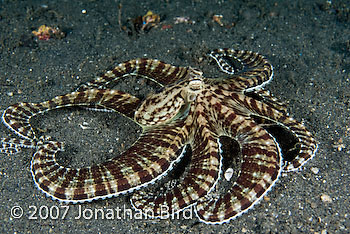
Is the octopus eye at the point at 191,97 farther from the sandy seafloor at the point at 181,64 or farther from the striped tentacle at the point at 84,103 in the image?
the sandy seafloor at the point at 181,64

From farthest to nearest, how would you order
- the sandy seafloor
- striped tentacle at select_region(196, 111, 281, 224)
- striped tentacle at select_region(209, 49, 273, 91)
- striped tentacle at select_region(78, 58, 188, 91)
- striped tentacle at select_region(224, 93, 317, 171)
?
striped tentacle at select_region(78, 58, 188, 91)
striped tentacle at select_region(209, 49, 273, 91)
striped tentacle at select_region(224, 93, 317, 171)
the sandy seafloor
striped tentacle at select_region(196, 111, 281, 224)

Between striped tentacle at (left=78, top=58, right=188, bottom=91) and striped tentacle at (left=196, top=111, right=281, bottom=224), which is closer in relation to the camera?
striped tentacle at (left=196, top=111, right=281, bottom=224)

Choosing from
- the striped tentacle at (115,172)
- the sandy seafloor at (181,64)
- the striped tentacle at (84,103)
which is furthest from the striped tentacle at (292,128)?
the striped tentacle at (84,103)

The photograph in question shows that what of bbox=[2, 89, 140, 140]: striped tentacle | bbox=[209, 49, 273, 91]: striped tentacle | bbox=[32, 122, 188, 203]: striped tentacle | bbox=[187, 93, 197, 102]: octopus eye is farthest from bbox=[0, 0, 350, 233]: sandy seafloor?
bbox=[187, 93, 197, 102]: octopus eye

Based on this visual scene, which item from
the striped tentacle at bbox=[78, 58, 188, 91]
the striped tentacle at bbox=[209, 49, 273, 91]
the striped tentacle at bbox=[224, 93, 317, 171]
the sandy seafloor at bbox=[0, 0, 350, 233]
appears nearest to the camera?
the sandy seafloor at bbox=[0, 0, 350, 233]

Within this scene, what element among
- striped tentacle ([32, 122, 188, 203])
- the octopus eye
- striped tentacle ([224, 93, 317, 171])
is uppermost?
the octopus eye

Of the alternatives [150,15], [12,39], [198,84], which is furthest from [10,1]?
[198,84]

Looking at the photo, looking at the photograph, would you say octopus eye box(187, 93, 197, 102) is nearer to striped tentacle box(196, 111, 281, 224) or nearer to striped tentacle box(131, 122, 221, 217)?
striped tentacle box(131, 122, 221, 217)
